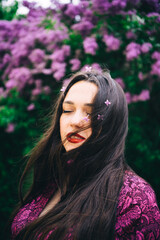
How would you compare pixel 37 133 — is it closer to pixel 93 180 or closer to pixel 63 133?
pixel 63 133

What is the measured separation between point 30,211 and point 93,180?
48 centimetres

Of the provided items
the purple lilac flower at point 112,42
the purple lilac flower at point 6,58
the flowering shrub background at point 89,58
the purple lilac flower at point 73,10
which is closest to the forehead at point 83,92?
the flowering shrub background at point 89,58

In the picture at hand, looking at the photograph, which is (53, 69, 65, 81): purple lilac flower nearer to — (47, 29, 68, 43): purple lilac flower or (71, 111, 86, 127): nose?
(47, 29, 68, 43): purple lilac flower

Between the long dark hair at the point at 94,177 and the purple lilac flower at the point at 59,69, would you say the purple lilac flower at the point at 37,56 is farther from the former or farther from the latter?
the long dark hair at the point at 94,177

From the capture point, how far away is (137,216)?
3.26 ft

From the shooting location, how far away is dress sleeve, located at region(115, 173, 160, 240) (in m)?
0.98

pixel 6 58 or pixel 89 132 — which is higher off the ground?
pixel 6 58

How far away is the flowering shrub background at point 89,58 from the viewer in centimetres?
222

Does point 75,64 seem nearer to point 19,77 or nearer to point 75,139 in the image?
point 19,77

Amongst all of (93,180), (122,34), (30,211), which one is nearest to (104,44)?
(122,34)

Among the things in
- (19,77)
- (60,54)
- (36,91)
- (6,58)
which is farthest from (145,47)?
(6,58)

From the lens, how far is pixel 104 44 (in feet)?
7.82

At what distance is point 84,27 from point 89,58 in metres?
0.32

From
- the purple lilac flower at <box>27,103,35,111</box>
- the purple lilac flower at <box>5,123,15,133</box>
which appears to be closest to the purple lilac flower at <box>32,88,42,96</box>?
the purple lilac flower at <box>27,103,35,111</box>
